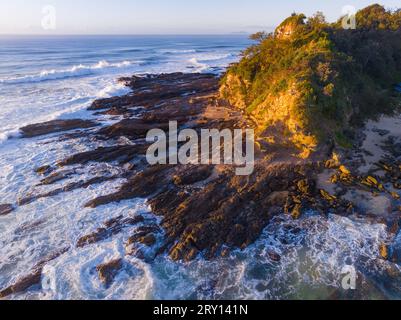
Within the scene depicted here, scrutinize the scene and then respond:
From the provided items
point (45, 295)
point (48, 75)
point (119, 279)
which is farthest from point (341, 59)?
point (48, 75)

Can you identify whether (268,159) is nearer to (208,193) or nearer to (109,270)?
(208,193)

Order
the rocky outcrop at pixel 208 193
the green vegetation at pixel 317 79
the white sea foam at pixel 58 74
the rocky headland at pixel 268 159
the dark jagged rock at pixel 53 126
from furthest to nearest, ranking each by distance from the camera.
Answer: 1. the white sea foam at pixel 58 74
2. the dark jagged rock at pixel 53 126
3. the green vegetation at pixel 317 79
4. the rocky headland at pixel 268 159
5. the rocky outcrop at pixel 208 193

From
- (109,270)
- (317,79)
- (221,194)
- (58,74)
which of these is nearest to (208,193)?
(221,194)

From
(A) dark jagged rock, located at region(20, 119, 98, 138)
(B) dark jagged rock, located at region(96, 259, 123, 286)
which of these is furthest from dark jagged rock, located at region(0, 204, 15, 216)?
(A) dark jagged rock, located at region(20, 119, 98, 138)

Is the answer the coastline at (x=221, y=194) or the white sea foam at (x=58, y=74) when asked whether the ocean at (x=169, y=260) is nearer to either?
the coastline at (x=221, y=194)

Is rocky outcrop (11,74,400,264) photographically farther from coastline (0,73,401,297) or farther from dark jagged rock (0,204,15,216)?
dark jagged rock (0,204,15,216)

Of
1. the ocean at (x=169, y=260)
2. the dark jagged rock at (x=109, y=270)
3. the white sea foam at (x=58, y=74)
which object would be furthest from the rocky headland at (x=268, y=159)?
the white sea foam at (x=58, y=74)
